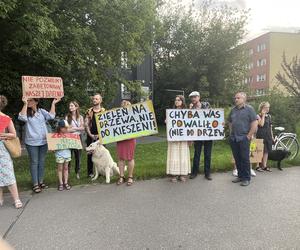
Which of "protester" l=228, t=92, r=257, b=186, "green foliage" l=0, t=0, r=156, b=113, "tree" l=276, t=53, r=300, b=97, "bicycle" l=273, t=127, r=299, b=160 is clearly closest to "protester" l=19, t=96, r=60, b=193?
"green foliage" l=0, t=0, r=156, b=113

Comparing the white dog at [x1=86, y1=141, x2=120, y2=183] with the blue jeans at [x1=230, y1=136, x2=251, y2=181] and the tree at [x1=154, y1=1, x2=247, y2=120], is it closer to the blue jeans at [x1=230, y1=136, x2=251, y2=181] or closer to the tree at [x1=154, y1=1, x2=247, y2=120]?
the blue jeans at [x1=230, y1=136, x2=251, y2=181]

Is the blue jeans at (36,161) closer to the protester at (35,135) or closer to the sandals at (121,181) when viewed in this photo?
the protester at (35,135)

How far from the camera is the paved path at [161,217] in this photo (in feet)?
14.8

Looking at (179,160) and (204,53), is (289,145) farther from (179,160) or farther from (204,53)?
(204,53)

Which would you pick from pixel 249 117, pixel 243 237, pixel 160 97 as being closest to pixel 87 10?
pixel 249 117

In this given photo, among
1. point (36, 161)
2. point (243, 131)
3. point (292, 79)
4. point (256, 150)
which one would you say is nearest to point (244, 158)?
point (243, 131)

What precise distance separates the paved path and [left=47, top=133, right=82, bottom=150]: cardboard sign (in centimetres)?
88

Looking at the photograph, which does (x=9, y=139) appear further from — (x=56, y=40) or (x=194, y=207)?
(x=56, y=40)

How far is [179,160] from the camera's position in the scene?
7.67 m

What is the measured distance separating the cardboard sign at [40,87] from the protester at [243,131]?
3.73m

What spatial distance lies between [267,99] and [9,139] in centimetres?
1268

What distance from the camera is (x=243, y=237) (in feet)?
15.0

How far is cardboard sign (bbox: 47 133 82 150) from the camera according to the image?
693 cm

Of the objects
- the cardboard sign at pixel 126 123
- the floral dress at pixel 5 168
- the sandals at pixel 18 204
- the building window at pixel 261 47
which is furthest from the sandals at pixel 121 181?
the building window at pixel 261 47
